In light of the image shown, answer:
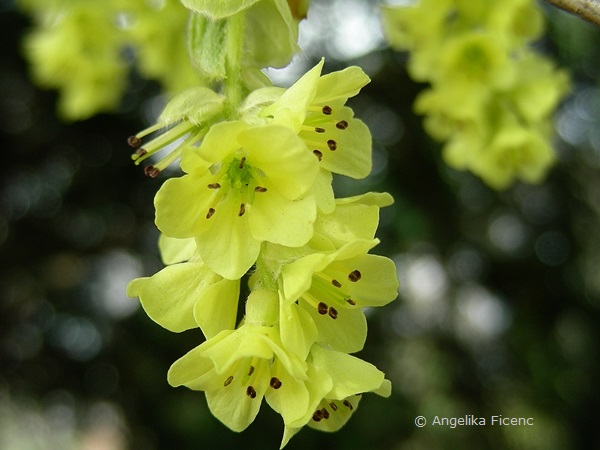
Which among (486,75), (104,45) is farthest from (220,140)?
(104,45)

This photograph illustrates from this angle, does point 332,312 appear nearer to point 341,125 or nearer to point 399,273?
point 341,125

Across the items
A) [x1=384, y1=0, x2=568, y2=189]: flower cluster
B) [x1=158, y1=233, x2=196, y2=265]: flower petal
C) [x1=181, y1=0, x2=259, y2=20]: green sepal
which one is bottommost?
[x1=384, y1=0, x2=568, y2=189]: flower cluster

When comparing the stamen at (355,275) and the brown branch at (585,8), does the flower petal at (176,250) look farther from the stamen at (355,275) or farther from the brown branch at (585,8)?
the brown branch at (585,8)

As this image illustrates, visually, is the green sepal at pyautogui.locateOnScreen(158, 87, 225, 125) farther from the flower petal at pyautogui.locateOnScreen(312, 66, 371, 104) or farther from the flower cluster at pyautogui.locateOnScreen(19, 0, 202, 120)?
the flower cluster at pyautogui.locateOnScreen(19, 0, 202, 120)

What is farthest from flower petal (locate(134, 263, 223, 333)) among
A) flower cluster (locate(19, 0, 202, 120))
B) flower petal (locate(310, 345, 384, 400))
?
flower cluster (locate(19, 0, 202, 120))

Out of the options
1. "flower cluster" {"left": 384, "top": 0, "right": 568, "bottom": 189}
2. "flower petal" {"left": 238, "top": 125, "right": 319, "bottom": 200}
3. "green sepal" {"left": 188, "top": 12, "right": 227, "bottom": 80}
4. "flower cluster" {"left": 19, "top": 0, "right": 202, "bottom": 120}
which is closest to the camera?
"flower petal" {"left": 238, "top": 125, "right": 319, "bottom": 200}

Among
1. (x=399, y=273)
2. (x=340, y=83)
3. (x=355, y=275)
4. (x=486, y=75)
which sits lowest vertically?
(x=399, y=273)
